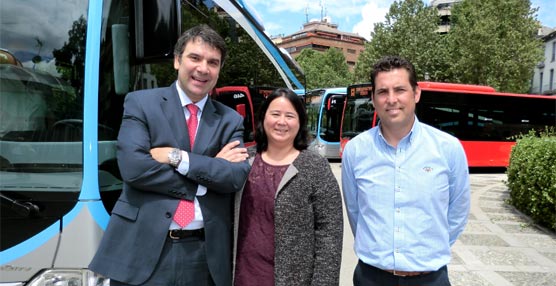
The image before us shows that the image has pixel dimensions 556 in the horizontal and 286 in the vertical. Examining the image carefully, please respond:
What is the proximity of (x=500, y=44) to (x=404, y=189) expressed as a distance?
2397cm

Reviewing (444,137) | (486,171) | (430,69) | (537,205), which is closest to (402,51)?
(430,69)

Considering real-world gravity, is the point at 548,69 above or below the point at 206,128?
above

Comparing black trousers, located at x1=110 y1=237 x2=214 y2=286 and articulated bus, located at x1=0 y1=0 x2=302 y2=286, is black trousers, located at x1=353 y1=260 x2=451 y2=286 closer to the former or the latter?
black trousers, located at x1=110 y1=237 x2=214 y2=286

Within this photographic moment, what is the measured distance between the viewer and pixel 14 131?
7.22 feet

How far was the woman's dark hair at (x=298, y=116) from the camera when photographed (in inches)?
93.8

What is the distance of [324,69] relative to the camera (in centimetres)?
4950

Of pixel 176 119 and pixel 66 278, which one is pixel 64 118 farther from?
pixel 66 278

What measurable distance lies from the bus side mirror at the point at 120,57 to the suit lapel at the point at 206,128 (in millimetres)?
545

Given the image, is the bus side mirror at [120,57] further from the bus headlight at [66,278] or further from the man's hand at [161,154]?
the bus headlight at [66,278]

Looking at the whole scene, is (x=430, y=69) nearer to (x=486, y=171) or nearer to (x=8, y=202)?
(x=486, y=171)

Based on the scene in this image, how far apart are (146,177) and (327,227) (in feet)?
2.99

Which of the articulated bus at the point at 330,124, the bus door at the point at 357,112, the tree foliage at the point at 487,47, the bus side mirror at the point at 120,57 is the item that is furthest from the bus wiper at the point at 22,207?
the tree foliage at the point at 487,47

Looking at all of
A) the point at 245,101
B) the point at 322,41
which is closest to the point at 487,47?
the point at 245,101

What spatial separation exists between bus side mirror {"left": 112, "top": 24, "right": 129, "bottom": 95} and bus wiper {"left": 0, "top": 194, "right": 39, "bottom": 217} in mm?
733
